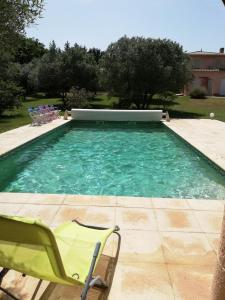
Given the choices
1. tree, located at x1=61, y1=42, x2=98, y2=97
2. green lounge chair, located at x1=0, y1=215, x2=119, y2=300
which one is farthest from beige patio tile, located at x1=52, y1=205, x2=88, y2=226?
tree, located at x1=61, y1=42, x2=98, y2=97

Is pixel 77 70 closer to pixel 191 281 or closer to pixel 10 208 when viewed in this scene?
pixel 10 208

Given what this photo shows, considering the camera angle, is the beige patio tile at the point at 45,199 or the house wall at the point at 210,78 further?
the house wall at the point at 210,78

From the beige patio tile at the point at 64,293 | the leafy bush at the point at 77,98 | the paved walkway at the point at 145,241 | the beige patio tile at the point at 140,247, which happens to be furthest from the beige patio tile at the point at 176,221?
the leafy bush at the point at 77,98

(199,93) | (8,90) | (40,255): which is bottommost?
(40,255)

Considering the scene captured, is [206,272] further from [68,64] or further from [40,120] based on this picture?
[68,64]

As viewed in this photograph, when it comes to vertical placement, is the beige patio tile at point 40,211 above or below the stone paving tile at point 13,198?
below

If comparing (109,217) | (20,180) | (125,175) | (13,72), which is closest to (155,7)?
(125,175)

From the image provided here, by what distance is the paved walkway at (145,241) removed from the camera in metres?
3.08

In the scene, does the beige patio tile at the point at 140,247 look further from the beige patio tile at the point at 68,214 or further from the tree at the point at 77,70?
the tree at the point at 77,70

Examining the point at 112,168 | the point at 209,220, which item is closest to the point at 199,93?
the point at 112,168

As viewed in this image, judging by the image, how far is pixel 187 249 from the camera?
3830mm

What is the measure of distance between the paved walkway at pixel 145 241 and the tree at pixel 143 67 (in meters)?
15.5

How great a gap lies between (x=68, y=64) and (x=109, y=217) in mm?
21076

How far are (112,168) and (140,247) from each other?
A: 211 inches
